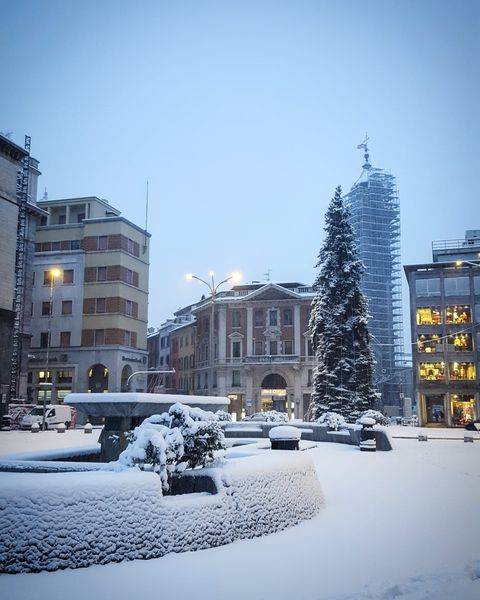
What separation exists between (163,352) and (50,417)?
185 ft

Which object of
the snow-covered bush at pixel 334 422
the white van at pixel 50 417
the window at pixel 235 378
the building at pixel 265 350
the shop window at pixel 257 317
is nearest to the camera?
the snow-covered bush at pixel 334 422

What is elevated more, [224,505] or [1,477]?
[1,477]

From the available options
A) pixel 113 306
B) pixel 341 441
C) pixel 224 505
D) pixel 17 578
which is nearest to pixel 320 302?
pixel 341 441

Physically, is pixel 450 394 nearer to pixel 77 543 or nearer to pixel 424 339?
pixel 424 339

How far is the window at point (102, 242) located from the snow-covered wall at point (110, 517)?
50.6 metres

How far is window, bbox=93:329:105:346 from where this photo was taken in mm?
55031

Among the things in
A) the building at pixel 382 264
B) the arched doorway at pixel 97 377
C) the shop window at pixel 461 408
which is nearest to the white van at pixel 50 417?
the arched doorway at pixel 97 377

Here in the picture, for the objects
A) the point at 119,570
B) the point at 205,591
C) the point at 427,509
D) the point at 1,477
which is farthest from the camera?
the point at 427,509

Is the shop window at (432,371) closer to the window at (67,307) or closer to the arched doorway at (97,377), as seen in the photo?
the arched doorway at (97,377)

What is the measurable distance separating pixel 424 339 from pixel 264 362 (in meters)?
18.5

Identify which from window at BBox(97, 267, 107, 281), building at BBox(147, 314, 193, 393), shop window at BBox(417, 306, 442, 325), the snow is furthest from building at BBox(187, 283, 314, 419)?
the snow

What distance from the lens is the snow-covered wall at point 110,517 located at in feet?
21.4

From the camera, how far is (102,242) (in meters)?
57.0

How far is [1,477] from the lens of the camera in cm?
708
